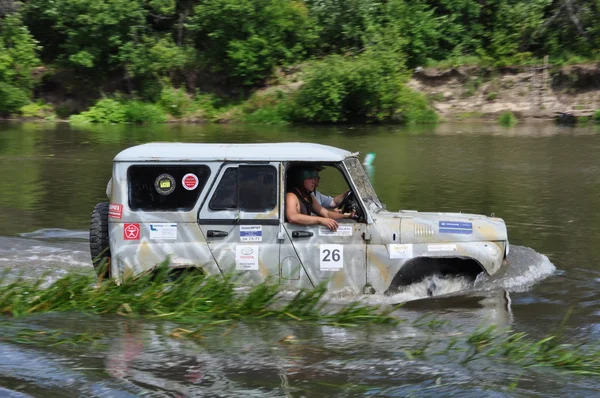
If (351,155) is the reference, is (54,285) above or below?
below

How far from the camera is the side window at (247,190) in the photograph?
8.84 metres

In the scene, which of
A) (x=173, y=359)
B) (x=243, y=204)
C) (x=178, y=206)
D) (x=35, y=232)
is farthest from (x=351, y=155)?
(x=35, y=232)

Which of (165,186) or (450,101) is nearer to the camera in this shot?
(165,186)

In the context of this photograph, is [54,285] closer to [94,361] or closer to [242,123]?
[94,361]

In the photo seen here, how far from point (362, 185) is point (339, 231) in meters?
0.69

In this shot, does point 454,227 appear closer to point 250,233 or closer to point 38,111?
point 250,233

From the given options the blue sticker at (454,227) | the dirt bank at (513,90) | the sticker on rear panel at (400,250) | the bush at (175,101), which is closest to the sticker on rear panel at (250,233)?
the sticker on rear panel at (400,250)

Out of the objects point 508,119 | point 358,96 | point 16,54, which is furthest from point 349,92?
point 16,54

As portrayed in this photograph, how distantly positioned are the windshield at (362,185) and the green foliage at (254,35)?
3333 centimetres

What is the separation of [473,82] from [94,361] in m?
35.7

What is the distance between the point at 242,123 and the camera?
130ft

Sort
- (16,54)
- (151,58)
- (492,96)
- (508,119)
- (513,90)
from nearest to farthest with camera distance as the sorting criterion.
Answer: (508,119) → (492,96) → (513,90) → (16,54) → (151,58)

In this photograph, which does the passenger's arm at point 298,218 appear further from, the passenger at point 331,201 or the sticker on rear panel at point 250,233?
the passenger at point 331,201

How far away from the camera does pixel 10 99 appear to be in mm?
41812
